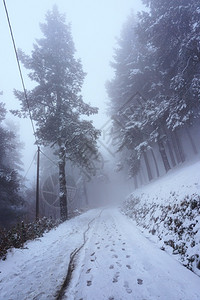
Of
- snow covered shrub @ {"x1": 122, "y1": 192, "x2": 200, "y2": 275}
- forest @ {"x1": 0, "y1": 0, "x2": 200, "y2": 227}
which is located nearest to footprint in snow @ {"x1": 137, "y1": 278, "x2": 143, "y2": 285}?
snow covered shrub @ {"x1": 122, "y1": 192, "x2": 200, "y2": 275}

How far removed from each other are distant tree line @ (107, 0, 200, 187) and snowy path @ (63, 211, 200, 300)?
10861 mm

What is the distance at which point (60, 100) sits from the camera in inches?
624

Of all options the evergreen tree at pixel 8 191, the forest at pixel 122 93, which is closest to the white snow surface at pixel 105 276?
the forest at pixel 122 93

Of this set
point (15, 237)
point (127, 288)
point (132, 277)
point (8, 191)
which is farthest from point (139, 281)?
point (8, 191)

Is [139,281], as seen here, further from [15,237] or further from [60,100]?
[60,100]

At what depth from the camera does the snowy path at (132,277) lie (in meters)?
2.67

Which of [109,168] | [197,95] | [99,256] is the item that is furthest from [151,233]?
[109,168]

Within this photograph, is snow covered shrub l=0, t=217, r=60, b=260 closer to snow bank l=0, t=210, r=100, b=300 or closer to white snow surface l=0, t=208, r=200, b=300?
snow bank l=0, t=210, r=100, b=300

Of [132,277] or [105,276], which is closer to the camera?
[132,277]

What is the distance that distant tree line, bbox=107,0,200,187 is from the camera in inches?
444

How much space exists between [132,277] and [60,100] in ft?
49.8

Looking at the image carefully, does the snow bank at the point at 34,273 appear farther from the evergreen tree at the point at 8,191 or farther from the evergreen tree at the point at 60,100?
the evergreen tree at the point at 8,191

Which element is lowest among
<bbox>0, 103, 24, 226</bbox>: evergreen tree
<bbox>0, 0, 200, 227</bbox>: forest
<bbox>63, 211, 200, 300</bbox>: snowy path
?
<bbox>63, 211, 200, 300</bbox>: snowy path

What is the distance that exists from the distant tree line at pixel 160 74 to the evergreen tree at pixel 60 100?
4825 mm
